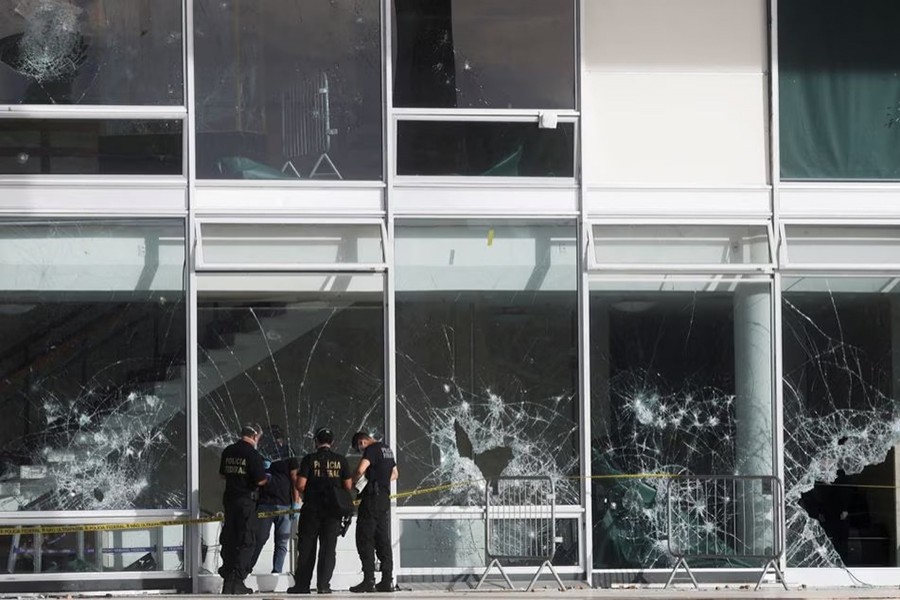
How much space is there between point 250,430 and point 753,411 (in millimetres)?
4898

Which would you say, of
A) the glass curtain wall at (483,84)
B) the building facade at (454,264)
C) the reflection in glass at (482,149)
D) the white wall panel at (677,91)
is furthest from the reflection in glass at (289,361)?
the white wall panel at (677,91)

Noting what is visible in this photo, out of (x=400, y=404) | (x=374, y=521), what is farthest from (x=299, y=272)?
(x=374, y=521)

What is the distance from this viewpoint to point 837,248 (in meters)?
15.6

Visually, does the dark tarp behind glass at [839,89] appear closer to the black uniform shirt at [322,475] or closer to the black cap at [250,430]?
the black uniform shirt at [322,475]

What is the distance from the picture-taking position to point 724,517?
1525 centimetres

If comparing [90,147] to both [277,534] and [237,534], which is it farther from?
[277,534]

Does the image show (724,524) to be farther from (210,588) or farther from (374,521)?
(210,588)

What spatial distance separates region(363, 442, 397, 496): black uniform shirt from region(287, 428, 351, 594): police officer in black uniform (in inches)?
7.9

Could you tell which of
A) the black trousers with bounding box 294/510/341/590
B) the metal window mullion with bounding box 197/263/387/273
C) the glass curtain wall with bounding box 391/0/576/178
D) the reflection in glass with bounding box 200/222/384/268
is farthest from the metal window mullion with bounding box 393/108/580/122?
the black trousers with bounding box 294/510/341/590

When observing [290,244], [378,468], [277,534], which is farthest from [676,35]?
[277,534]

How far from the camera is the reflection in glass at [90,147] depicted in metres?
14.9

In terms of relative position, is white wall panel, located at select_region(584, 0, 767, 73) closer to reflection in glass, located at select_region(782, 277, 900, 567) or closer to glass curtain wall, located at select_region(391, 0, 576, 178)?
glass curtain wall, located at select_region(391, 0, 576, 178)

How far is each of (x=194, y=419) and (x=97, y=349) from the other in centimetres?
113

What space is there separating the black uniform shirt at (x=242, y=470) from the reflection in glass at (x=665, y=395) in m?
3.27
